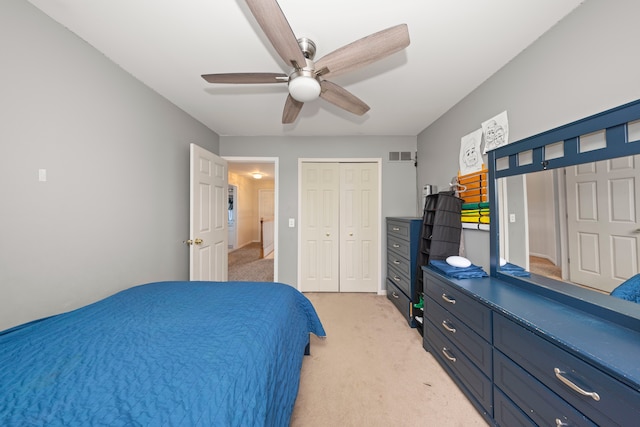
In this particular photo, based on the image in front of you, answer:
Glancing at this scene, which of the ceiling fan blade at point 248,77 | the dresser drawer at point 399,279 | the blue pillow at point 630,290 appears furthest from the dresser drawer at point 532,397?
the ceiling fan blade at point 248,77

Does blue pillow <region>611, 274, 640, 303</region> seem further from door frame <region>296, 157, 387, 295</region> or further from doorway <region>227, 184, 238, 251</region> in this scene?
doorway <region>227, 184, 238, 251</region>

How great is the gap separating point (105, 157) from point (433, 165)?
336cm

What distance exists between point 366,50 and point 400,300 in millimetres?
2613

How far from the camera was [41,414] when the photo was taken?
62 cm

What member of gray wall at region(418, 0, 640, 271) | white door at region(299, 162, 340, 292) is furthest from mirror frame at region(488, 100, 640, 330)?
white door at region(299, 162, 340, 292)

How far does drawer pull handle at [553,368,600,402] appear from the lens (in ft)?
2.58

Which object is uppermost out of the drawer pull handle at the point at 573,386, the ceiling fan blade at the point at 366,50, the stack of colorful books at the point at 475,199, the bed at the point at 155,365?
the ceiling fan blade at the point at 366,50

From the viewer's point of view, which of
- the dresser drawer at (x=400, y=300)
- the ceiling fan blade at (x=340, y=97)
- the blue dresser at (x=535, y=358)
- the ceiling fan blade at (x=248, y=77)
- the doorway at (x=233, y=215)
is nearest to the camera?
the blue dresser at (x=535, y=358)

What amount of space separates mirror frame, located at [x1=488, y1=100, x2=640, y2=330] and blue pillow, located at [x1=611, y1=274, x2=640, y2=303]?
26mm

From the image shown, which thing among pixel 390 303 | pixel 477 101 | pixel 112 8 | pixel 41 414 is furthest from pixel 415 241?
pixel 112 8

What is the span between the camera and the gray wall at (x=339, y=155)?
3.37 meters

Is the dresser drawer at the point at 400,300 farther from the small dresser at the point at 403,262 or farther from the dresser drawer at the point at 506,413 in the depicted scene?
the dresser drawer at the point at 506,413

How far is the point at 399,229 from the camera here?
A: 9.29 ft

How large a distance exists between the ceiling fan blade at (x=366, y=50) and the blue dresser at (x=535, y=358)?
1.53 metres
